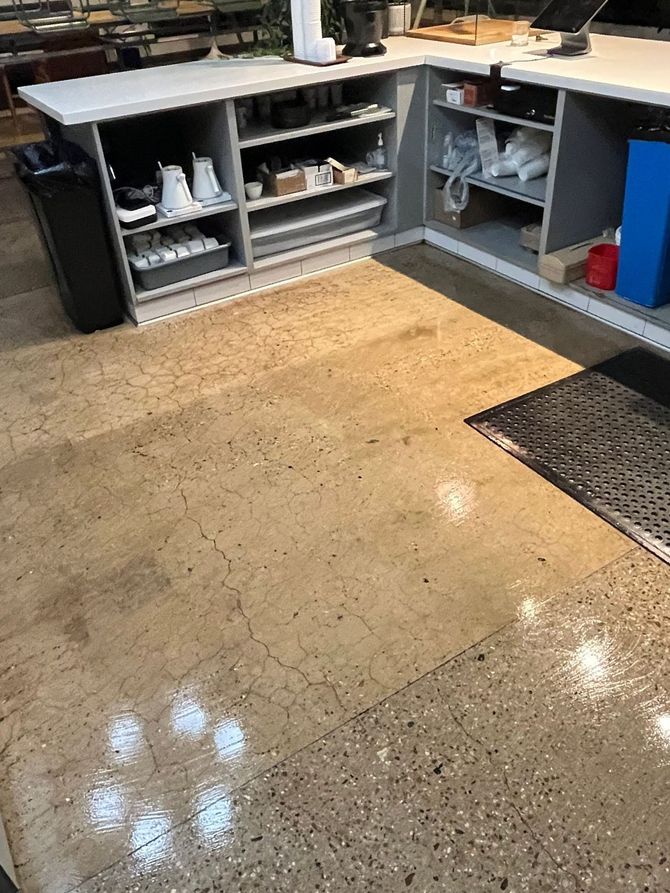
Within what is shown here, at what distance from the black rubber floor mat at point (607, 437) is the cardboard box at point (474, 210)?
1155 millimetres

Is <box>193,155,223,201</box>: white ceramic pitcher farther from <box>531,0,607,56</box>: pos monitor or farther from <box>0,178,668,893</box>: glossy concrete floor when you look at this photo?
<box>531,0,607,56</box>: pos monitor

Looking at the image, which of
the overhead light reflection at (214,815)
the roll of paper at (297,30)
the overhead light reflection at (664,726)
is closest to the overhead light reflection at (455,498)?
the overhead light reflection at (664,726)

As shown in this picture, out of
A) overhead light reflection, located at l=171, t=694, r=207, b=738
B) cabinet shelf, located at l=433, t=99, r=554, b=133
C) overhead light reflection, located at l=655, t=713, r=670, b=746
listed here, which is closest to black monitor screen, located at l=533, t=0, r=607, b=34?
cabinet shelf, located at l=433, t=99, r=554, b=133

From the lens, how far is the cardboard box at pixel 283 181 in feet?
10.2

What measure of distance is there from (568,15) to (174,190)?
1.59 meters

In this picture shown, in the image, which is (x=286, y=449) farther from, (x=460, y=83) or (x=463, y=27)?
(x=463, y=27)

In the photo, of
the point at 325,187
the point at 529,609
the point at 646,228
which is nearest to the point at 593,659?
the point at 529,609

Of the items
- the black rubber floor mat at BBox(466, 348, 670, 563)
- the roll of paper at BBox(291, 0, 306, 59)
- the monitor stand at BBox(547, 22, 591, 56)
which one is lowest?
the black rubber floor mat at BBox(466, 348, 670, 563)

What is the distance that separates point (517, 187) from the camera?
3068 mm

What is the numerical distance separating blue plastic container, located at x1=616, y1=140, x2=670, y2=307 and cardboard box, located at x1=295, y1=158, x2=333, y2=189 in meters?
1.24

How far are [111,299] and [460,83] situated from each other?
1.72m

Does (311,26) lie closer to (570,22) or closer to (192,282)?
(570,22)

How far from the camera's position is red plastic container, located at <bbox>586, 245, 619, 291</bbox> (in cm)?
279

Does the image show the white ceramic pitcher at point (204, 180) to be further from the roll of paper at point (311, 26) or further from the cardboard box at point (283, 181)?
the roll of paper at point (311, 26)
